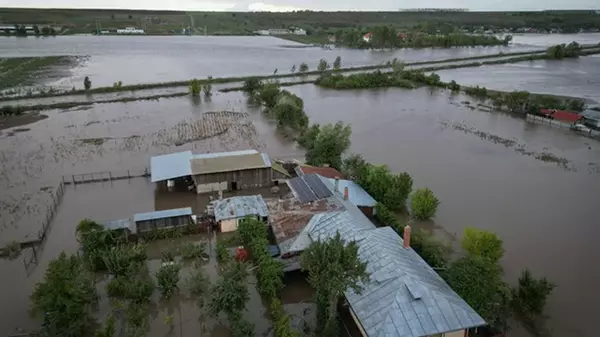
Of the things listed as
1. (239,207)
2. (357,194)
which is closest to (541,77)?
(357,194)

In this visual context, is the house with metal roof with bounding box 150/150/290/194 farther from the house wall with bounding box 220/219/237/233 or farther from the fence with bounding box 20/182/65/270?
the fence with bounding box 20/182/65/270

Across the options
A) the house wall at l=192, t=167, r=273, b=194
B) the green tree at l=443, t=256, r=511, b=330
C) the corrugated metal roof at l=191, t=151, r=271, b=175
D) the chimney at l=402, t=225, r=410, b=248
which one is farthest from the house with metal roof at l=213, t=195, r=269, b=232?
the green tree at l=443, t=256, r=511, b=330

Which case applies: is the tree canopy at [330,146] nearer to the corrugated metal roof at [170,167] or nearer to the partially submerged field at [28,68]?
the corrugated metal roof at [170,167]

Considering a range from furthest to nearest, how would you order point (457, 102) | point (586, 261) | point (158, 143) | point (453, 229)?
point (457, 102) → point (158, 143) → point (453, 229) → point (586, 261)

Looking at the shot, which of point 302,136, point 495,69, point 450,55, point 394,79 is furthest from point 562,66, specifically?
point 302,136

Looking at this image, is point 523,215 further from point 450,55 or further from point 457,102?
point 450,55
